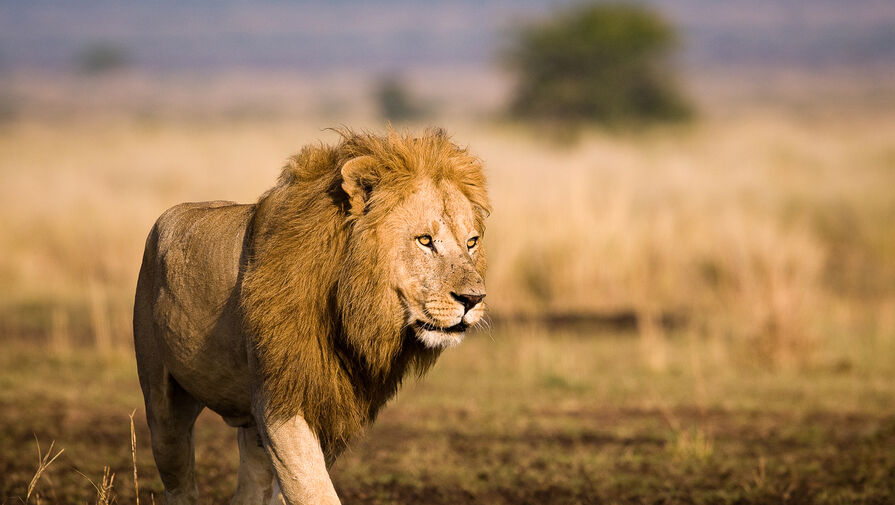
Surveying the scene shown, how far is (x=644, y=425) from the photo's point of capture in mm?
7875

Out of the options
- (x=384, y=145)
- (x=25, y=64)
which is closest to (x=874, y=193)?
(x=384, y=145)

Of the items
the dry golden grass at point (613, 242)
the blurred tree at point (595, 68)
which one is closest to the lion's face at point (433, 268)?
the dry golden grass at point (613, 242)

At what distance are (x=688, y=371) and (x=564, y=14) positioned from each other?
30.3 metres

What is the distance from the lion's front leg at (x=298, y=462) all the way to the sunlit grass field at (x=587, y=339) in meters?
1.44

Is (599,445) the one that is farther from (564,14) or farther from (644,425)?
(564,14)

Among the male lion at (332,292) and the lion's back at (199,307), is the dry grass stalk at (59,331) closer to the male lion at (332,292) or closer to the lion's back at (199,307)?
the lion's back at (199,307)

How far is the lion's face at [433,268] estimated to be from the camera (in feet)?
13.6

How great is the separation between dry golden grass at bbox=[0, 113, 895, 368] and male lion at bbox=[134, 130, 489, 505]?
244 inches

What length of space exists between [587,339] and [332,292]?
25.4 feet

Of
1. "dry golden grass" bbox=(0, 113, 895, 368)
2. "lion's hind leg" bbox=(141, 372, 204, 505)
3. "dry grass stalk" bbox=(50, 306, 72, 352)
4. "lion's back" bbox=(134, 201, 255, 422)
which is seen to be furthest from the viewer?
Answer: "dry golden grass" bbox=(0, 113, 895, 368)

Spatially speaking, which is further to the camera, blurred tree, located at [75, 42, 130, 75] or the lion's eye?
blurred tree, located at [75, 42, 130, 75]

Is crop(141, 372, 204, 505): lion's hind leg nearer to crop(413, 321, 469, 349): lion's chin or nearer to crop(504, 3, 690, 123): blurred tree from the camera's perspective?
crop(413, 321, 469, 349): lion's chin

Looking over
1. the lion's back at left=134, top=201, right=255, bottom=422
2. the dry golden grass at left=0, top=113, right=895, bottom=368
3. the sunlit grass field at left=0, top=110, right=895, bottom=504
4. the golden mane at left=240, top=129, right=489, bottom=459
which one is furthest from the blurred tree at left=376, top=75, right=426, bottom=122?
the golden mane at left=240, top=129, right=489, bottom=459

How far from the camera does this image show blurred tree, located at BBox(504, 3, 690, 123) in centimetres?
3575
